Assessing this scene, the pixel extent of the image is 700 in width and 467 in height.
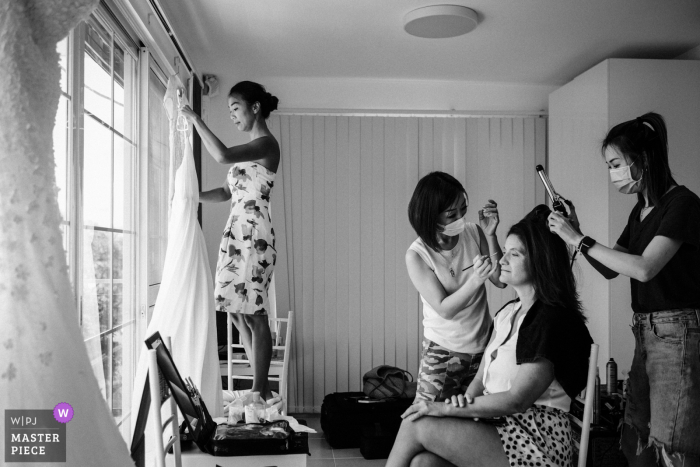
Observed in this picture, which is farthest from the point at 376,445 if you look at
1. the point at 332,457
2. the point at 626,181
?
the point at 626,181

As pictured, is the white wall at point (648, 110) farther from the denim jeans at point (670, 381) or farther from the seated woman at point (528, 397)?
the seated woman at point (528, 397)

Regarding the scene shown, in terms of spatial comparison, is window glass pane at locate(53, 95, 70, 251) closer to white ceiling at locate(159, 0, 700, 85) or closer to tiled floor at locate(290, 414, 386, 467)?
white ceiling at locate(159, 0, 700, 85)

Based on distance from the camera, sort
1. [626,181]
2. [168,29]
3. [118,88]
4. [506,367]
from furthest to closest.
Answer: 1. [168,29]
2. [118,88]
3. [626,181]
4. [506,367]

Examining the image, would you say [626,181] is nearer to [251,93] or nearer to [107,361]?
[251,93]

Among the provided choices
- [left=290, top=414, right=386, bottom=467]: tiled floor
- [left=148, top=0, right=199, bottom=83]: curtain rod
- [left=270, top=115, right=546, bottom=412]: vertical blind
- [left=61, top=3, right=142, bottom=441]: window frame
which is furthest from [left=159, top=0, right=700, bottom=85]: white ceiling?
[left=290, top=414, right=386, bottom=467]: tiled floor

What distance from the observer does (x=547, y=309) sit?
5.82ft

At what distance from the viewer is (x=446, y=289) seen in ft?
7.21

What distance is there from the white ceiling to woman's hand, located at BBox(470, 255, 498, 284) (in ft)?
5.49

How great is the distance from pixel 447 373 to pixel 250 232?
1.00 m

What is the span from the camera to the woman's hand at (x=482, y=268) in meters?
1.96

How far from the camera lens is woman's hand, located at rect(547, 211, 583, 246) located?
6.28ft

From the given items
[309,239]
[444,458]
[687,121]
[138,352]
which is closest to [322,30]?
[309,239]

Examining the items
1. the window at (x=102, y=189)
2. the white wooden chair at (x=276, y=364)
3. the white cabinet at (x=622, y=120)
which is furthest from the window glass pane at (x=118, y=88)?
the white cabinet at (x=622, y=120)

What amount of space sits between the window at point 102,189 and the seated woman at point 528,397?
3.38 feet
